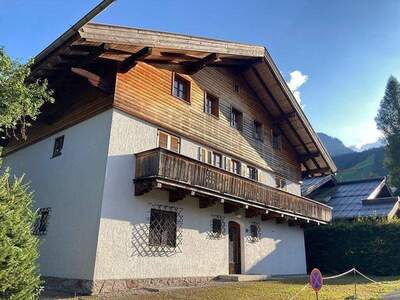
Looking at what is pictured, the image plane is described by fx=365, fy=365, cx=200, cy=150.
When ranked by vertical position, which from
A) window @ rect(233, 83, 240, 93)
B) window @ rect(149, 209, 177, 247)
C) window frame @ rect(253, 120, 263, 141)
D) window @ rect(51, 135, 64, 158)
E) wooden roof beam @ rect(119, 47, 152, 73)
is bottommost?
window @ rect(149, 209, 177, 247)

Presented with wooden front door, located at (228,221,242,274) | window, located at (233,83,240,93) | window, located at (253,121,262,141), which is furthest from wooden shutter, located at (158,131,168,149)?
window, located at (253,121,262,141)

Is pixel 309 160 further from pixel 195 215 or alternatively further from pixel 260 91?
pixel 195 215

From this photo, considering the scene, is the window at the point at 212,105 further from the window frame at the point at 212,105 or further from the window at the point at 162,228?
the window at the point at 162,228

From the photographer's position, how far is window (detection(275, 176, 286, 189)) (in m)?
22.8

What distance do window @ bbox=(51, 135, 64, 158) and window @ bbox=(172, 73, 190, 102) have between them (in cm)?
536

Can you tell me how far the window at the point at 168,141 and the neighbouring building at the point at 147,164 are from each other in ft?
0.15

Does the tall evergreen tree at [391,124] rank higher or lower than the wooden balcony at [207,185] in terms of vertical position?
higher

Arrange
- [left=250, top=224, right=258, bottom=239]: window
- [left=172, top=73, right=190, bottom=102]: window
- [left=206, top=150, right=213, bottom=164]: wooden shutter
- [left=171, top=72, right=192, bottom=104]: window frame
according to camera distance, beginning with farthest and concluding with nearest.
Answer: [left=250, top=224, right=258, bottom=239]: window
[left=206, top=150, right=213, bottom=164]: wooden shutter
[left=172, top=73, right=190, bottom=102]: window
[left=171, top=72, right=192, bottom=104]: window frame

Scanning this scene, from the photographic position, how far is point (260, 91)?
22.3 m

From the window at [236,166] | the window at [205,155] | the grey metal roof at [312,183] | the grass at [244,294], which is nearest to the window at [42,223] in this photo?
the grass at [244,294]

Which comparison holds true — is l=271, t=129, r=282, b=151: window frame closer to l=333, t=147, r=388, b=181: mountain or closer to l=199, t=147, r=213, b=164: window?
l=199, t=147, r=213, b=164: window

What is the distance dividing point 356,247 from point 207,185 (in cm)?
1380

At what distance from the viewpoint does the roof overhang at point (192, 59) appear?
12.5 m

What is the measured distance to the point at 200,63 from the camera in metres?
17.2
